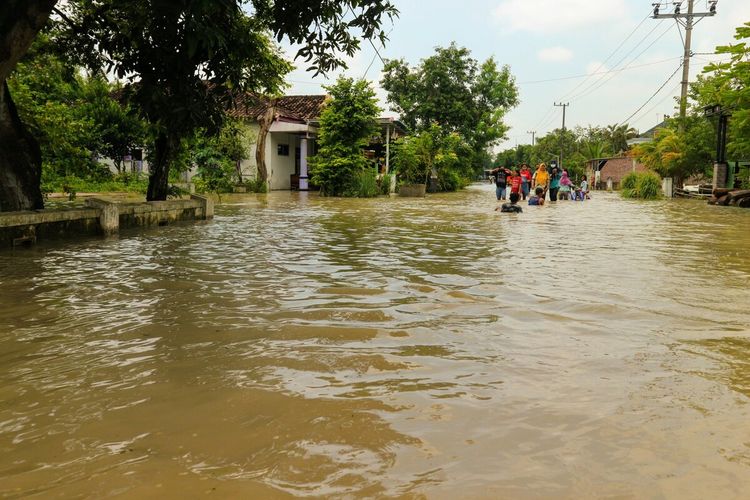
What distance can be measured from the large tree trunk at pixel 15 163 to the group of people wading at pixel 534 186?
12.6m

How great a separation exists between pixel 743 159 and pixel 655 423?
32.3 meters

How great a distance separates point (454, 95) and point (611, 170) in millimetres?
23347

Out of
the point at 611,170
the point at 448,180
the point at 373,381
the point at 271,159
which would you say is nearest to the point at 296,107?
the point at 271,159

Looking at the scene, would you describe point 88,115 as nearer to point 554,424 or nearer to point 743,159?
point 554,424

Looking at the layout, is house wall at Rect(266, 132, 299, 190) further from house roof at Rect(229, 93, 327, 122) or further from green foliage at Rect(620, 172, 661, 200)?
green foliage at Rect(620, 172, 661, 200)

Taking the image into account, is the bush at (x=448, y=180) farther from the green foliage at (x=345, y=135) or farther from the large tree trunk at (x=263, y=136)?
the large tree trunk at (x=263, y=136)

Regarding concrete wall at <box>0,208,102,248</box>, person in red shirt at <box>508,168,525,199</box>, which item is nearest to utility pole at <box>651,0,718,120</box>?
person in red shirt at <box>508,168,525,199</box>

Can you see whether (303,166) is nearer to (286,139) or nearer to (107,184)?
(286,139)

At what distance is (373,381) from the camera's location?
358 centimetres

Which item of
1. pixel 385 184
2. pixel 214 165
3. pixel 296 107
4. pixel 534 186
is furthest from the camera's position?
pixel 296 107

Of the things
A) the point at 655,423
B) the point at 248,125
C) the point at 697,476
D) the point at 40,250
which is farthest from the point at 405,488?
the point at 248,125

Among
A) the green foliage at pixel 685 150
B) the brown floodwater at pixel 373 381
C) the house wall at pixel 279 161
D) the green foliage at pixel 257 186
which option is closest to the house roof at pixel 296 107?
the house wall at pixel 279 161

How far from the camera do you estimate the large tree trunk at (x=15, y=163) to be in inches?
408

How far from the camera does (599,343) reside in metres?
4.34
